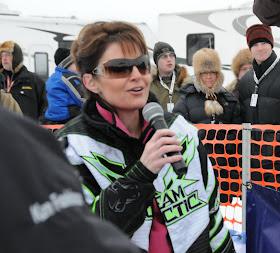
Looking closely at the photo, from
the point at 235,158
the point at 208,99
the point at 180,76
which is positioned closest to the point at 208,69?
the point at 208,99

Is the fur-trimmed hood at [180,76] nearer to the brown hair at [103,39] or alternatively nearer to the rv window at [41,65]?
the brown hair at [103,39]

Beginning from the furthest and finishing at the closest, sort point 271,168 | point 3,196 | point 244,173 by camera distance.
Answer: point 271,168
point 244,173
point 3,196

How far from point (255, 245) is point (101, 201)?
67.4 inches

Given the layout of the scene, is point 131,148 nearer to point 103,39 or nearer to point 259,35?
point 103,39

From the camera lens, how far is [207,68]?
17.1ft

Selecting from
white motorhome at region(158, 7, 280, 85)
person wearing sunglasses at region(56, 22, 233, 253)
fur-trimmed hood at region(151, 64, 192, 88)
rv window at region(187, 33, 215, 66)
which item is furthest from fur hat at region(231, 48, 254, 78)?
rv window at region(187, 33, 215, 66)

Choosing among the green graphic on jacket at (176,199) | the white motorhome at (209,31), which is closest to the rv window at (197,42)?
the white motorhome at (209,31)

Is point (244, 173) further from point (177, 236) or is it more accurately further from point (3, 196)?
point (3, 196)

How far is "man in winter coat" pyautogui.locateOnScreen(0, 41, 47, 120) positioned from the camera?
6500 millimetres

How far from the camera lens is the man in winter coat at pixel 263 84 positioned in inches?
191

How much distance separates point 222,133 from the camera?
472 cm

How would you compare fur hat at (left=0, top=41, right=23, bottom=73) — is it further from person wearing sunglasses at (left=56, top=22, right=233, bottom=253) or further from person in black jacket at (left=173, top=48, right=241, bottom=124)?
person wearing sunglasses at (left=56, top=22, right=233, bottom=253)

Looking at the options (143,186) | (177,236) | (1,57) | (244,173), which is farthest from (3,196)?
(1,57)

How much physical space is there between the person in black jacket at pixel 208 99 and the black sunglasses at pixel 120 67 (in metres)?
3.14
